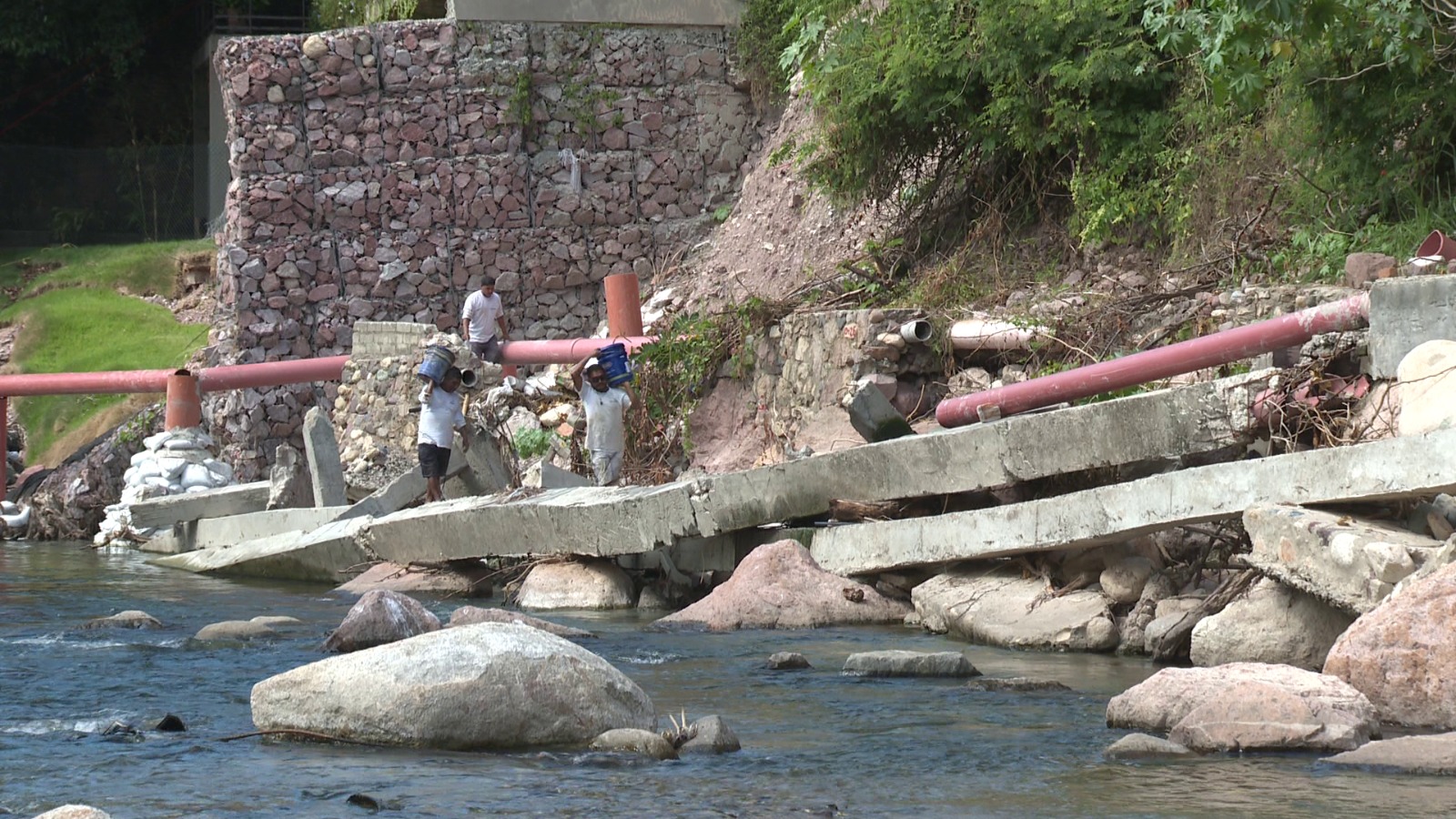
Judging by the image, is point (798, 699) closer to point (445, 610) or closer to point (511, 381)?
point (445, 610)

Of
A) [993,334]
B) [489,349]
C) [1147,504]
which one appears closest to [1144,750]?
[1147,504]

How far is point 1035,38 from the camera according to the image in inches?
619

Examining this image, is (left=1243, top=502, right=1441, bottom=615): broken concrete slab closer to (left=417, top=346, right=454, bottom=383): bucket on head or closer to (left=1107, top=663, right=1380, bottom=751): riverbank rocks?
(left=1107, top=663, right=1380, bottom=751): riverbank rocks

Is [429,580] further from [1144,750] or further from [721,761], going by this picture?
[1144,750]

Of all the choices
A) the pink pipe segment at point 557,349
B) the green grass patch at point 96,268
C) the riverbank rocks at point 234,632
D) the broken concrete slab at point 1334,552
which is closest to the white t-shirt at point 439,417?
the pink pipe segment at point 557,349

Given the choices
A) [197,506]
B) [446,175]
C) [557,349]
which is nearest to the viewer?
[197,506]

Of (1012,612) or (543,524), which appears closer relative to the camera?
(1012,612)

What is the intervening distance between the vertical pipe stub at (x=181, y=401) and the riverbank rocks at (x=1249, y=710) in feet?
46.8

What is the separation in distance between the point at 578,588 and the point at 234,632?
Answer: 8.31 ft

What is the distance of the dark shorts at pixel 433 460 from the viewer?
13.9 metres

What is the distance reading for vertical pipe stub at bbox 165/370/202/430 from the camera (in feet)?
61.9

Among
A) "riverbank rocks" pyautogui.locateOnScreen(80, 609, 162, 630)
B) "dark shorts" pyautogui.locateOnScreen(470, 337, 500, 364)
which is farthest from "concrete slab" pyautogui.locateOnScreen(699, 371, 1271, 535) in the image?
"dark shorts" pyautogui.locateOnScreen(470, 337, 500, 364)

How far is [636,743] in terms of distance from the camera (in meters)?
6.36

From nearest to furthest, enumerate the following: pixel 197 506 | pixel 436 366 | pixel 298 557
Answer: pixel 298 557 < pixel 436 366 < pixel 197 506
